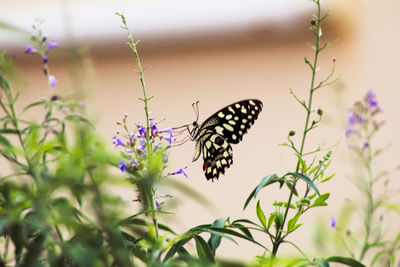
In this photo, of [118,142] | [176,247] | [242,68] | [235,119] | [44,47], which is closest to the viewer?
[176,247]

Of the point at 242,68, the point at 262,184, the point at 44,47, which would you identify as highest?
the point at 242,68

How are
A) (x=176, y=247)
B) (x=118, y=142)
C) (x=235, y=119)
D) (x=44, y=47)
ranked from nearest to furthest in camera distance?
(x=176, y=247), (x=118, y=142), (x=44, y=47), (x=235, y=119)

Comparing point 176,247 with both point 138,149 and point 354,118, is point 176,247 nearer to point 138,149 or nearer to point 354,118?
point 138,149

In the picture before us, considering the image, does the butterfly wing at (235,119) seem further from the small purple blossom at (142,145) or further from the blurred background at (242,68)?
the blurred background at (242,68)

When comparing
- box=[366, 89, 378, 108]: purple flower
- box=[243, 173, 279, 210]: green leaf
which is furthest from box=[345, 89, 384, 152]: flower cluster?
box=[243, 173, 279, 210]: green leaf

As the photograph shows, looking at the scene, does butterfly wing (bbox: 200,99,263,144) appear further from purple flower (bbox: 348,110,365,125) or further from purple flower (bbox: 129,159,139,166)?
purple flower (bbox: 129,159,139,166)

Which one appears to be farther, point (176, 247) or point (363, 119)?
point (363, 119)

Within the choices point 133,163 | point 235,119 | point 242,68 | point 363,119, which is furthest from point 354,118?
point 242,68
